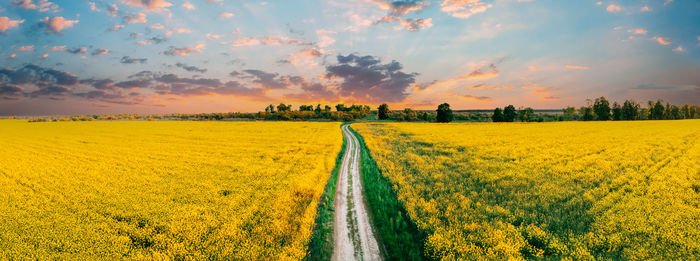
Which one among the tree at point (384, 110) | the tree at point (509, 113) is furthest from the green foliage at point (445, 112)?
the tree at point (384, 110)

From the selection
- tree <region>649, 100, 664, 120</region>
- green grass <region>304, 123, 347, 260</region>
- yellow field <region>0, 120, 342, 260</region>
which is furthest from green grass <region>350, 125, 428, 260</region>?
tree <region>649, 100, 664, 120</region>

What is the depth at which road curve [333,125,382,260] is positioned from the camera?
7.73 metres

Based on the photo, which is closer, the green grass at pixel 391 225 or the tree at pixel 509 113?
the green grass at pixel 391 225

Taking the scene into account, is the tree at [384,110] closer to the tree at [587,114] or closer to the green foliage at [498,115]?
the green foliage at [498,115]

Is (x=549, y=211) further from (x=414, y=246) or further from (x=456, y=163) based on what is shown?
(x=456, y=163)

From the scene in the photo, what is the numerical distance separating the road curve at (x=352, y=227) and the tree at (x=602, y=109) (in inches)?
5434

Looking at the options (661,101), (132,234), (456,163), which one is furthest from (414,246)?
(661,101)

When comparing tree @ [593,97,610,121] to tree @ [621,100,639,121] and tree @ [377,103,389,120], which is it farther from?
tree @ [377,103,389,120]

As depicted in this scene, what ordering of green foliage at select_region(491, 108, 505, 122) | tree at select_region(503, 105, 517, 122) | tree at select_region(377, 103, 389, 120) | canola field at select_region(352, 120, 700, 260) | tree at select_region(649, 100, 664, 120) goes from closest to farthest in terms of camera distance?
canola field at select_region(352, 120, 700, 260) → tree at select_region(503, 105, 517, 122) → green foliage at select_region(491, 108, 505, 122) → tree at select_region(649, 100, 664, 120) → tree at select_region(377, 103, 389, 120)

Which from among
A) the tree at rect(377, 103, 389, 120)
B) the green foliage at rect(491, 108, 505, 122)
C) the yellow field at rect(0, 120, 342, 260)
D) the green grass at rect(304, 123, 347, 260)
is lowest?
the green grass at rect(304, 123, 347, 260)

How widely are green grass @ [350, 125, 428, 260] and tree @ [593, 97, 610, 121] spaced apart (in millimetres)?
137157

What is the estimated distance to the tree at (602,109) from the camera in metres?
103

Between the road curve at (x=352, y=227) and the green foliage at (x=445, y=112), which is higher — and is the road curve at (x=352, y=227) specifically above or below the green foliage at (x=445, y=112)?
below

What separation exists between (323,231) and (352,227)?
1109 millimetres
